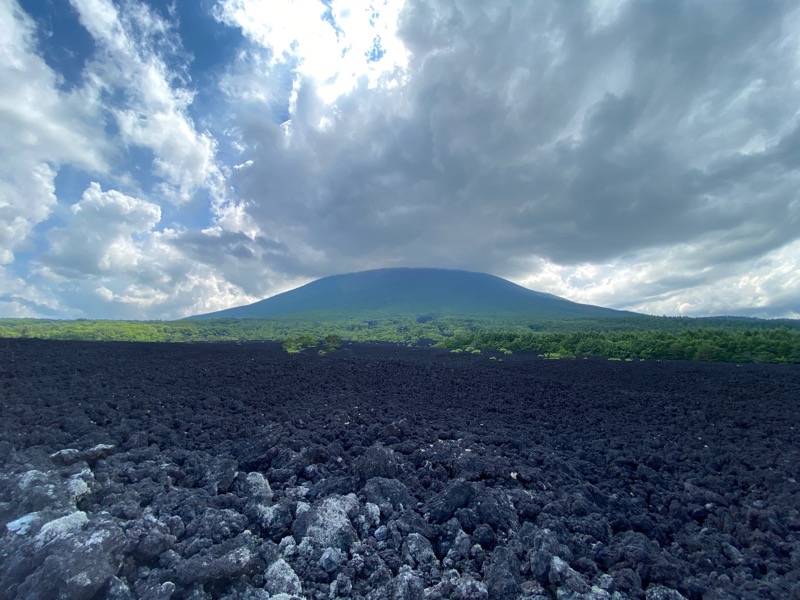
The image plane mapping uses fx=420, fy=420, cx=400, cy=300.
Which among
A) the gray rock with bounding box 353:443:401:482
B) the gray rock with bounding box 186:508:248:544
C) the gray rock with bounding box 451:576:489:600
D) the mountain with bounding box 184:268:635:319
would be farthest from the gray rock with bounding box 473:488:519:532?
the mountain with bounding box 184:268:635:319

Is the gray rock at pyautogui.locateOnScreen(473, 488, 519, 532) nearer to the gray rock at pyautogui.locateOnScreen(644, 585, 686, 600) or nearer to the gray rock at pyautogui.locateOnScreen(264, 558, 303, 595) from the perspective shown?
the gray rock at pyautogui.locateOnScreen(644, 585, 686, 600)

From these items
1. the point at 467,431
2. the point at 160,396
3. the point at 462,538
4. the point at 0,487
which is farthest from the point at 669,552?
the point at 160,396

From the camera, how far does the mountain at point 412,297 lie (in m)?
121

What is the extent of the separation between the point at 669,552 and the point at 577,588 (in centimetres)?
169

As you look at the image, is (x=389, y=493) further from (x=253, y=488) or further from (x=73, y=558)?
(x=73, y=558)

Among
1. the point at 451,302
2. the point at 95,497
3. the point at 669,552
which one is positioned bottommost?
the point at 669,552

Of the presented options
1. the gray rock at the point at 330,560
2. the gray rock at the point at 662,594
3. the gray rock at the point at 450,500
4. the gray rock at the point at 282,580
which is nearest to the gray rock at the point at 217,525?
the gray rock at the point at 282,580

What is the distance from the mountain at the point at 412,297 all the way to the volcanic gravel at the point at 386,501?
101 meters

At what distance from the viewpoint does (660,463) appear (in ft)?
24.3

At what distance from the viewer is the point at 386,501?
5.36 metres

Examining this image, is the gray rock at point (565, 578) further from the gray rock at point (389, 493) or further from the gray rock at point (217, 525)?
the gray rock at point (217, 525)

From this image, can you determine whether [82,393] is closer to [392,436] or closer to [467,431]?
[392,436]

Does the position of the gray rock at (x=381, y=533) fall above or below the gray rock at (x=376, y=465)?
below

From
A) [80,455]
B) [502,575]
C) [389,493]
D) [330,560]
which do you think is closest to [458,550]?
[502,575]
